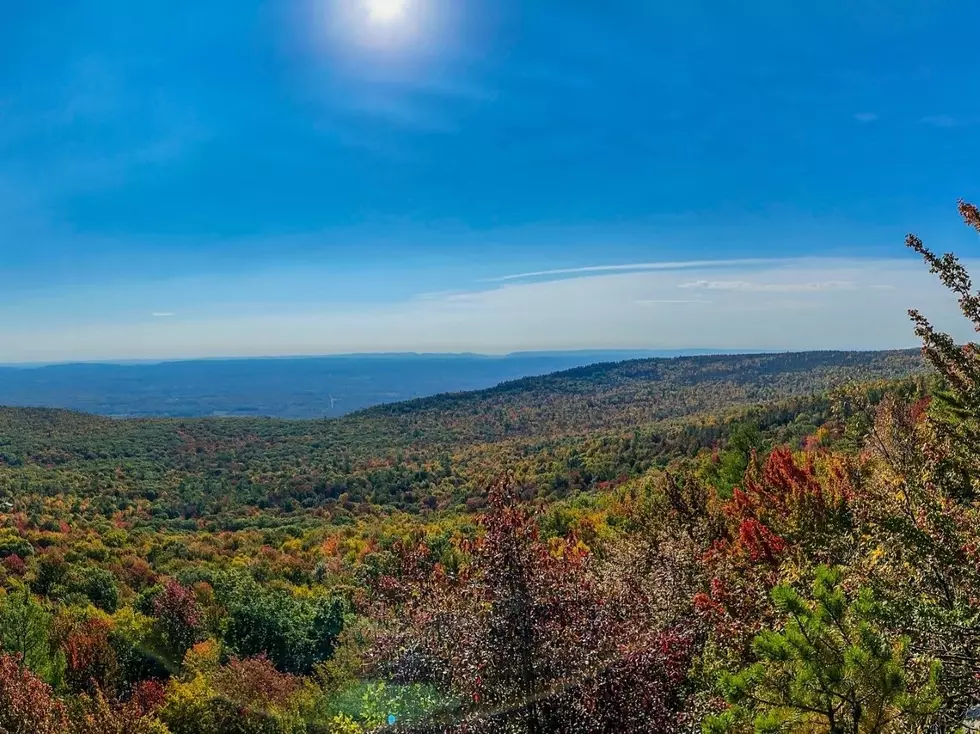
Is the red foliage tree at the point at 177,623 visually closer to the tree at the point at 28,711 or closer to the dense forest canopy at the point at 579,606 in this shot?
the dense forest canopy at the point at 579,606

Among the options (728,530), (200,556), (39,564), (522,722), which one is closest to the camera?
(522,722)

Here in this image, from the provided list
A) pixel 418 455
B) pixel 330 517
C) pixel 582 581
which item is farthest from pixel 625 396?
pixel 582 581

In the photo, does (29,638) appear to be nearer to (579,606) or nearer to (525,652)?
(525,652)

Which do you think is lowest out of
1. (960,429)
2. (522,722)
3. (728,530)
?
(728,530)

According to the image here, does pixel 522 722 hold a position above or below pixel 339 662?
above

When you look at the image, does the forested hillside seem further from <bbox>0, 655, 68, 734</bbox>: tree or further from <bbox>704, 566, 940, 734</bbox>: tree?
<bbox>704, 566, 940, 734</bbox>: tree

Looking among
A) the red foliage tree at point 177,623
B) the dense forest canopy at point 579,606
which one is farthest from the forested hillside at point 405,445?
the red foliage tree at point 177,623

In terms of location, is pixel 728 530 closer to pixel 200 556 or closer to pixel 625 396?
pixel 200 556
